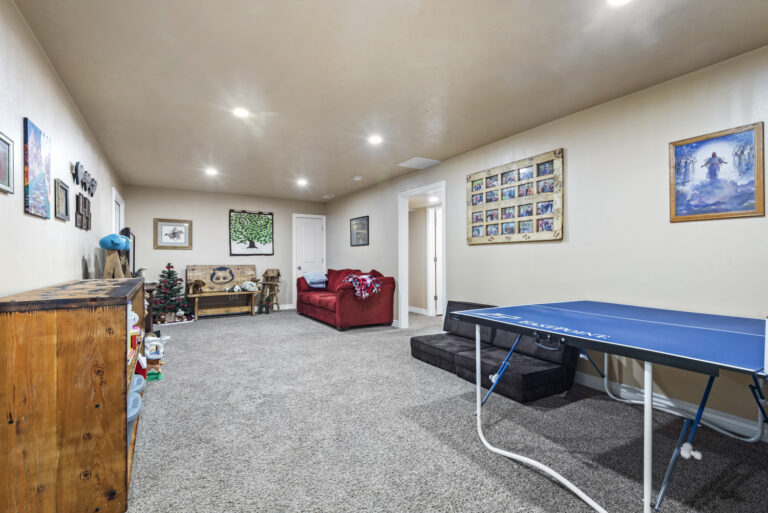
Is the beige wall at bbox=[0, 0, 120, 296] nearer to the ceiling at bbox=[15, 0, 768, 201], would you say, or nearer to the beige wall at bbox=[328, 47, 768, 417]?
the ceiling at bbox=[15, 0, 768, 201]

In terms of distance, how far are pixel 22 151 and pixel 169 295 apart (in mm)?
4868

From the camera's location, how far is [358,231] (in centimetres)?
671

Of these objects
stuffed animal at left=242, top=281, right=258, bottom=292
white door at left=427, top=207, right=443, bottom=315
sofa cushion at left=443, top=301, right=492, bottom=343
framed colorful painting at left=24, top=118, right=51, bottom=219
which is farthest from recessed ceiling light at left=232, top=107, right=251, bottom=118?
white door at left=427, top=207, right=443, bottom=315

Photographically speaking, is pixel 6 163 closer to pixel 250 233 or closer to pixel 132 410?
pixel 132 410

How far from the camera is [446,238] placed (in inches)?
181

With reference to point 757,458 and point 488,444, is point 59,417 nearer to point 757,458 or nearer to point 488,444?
point 488,444

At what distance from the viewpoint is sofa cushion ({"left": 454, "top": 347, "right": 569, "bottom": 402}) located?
2.64m

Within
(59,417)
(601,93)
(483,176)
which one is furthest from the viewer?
(483,176)

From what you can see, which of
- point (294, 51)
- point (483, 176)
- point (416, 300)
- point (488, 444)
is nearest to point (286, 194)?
point (416, 300)

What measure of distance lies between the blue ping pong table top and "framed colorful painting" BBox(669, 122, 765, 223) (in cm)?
71

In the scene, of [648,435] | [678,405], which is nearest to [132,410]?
[648,435]

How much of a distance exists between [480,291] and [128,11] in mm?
3757

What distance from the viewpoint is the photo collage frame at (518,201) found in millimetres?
3322

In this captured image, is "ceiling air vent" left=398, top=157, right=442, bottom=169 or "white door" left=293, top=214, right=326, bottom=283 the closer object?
"ceiling air vent" left=398, top=157, right=442, bottom=169
